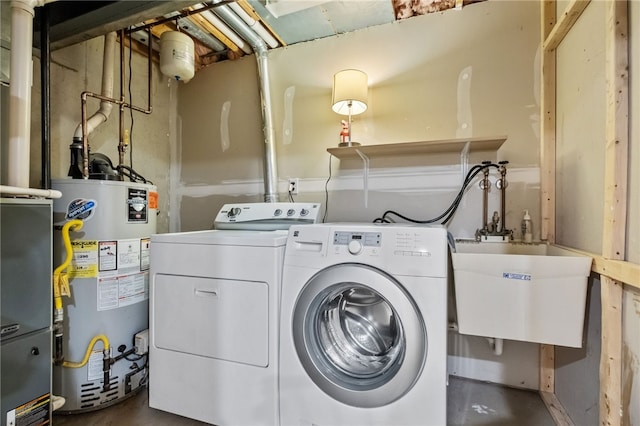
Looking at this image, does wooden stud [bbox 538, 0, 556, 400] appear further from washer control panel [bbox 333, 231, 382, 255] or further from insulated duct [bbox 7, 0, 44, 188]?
insulated duct [bbox 7, 0, 44, 188]

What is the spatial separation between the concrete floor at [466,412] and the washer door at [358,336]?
1.92 feet

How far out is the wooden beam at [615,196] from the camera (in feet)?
3.34

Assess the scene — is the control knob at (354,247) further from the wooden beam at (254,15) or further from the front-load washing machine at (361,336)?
the wooden beam at (254,15)

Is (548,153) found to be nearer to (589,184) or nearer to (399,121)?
(589,184)

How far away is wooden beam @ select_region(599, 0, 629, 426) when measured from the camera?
1.02 m

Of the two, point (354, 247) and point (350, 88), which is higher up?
point (350, 88)

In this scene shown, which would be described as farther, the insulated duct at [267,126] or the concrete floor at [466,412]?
the insulated duct at [267,126]

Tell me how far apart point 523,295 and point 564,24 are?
1.33m

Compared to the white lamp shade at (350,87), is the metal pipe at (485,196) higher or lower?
lower

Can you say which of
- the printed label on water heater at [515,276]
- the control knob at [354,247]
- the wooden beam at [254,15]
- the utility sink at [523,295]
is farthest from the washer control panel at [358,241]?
the wooden beam at [254,15]

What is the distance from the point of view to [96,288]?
1523 mm

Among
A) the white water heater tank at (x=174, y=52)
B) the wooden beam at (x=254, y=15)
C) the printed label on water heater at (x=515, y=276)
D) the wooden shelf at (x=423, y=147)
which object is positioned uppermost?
the wooden beam at (x=254, y=15)

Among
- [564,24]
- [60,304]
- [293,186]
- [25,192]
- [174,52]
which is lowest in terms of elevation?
[60,304]

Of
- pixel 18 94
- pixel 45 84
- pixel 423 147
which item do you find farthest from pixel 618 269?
pixel 45 84
